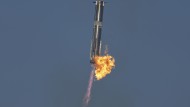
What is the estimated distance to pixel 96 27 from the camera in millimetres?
129000

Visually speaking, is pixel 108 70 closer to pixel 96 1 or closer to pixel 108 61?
pixel 108 61

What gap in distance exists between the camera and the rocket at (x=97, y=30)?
128m

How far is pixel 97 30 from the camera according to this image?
423 feet

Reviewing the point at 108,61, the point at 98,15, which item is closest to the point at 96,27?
the point at 98,15

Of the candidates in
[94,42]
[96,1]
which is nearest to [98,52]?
[94,42]

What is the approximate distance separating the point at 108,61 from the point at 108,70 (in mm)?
2095

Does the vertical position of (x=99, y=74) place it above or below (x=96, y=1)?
below

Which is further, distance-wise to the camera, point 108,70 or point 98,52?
point 108,70

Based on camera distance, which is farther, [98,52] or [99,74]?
[99,74]

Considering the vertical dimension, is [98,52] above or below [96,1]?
below

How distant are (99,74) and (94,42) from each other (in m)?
12.3

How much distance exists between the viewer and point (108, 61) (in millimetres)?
139625

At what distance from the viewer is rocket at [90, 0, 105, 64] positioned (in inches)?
5044

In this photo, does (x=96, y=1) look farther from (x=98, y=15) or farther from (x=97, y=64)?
(x=97, y=64)
